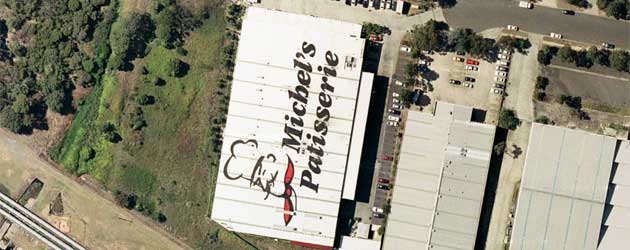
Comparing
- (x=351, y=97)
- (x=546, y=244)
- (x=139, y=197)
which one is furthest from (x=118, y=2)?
(x=546, y=244)

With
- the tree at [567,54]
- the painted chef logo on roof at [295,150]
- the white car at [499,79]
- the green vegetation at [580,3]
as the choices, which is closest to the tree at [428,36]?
the white car at [499,79]

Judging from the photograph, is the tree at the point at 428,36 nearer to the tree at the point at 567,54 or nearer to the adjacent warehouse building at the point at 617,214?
the tree at the point at 567,54

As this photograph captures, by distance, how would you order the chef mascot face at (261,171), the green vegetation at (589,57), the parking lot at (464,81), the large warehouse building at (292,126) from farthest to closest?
the parking lot at (464,81), the green vegetation at (589,57), the chef mascot face at (261,171), the large warehouse building at (292,126)

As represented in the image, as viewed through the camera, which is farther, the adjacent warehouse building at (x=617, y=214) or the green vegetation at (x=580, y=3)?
the green vegetation at (x=580, y=3)

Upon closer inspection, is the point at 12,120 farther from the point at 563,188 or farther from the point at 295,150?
the point at 563,188

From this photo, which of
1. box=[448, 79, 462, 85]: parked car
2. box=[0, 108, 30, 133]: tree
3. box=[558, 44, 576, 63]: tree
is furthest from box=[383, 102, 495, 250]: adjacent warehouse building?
box=[0, 108, 30, 133]: tree

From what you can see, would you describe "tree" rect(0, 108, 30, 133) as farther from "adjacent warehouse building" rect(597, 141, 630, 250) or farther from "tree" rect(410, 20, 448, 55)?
Answer: "adjacent warehouse building" rect(597, 141, 630, 250)
